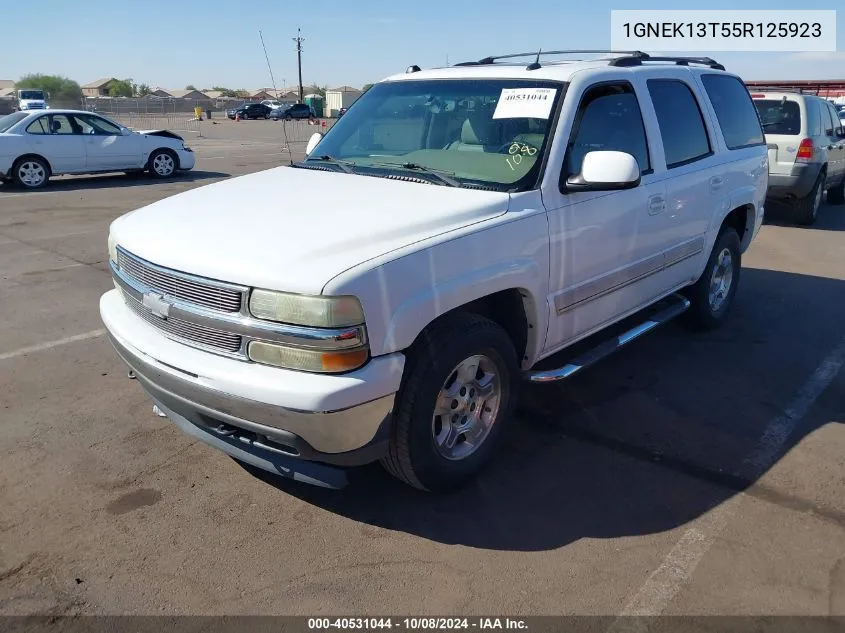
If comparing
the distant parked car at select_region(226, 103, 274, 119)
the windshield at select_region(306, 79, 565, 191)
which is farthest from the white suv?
the distant parked car at select_region(226, 103, 274, 119)

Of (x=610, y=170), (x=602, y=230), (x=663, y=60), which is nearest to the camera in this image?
(x=610, y=170)

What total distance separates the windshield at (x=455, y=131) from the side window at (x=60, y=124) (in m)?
12.1

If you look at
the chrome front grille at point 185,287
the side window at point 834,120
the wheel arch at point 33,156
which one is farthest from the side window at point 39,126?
the side window at point 834,120

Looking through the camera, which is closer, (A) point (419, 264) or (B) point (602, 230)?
(A) point (419, 264)

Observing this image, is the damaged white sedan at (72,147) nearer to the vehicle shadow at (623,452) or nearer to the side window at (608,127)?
the vehicle shadow at (623,452)

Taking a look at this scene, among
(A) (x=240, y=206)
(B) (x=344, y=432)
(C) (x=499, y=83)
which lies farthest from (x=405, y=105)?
(B) (x=344, y=432)

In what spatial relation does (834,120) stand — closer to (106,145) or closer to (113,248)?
(113,248)

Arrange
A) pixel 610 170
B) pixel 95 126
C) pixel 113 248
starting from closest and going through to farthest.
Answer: pixel 610 170 → pixel 113 248 → pixel 95 126

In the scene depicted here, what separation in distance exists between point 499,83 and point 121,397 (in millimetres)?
3031

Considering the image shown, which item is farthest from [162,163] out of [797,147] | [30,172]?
[797,147]

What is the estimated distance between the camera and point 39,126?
14.2 m

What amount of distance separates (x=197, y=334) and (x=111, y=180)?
48.3ft

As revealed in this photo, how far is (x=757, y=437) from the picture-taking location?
13.5 feet

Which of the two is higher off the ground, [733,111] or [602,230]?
[733,111]
